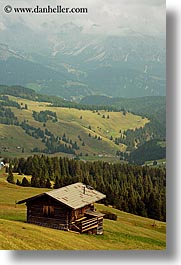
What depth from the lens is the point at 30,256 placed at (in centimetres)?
1294

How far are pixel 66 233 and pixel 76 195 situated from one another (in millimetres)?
915

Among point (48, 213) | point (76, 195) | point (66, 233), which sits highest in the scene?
point (76, 195)

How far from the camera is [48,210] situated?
13414mm

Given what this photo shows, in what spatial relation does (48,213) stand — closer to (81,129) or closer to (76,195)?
(76,195)

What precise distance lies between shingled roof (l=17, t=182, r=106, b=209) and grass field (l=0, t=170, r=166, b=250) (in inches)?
10.3

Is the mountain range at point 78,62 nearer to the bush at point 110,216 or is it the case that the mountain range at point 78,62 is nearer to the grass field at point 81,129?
the grass field at point 81,129

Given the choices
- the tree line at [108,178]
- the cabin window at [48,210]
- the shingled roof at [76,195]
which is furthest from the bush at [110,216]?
the cabin window at [48,210]

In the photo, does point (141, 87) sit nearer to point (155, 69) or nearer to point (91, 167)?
point (155, 69)

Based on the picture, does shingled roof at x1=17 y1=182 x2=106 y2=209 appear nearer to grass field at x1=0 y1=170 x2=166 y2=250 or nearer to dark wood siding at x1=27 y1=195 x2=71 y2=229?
dark wood siding at x1=27 y1=195 x2=71 y2=229

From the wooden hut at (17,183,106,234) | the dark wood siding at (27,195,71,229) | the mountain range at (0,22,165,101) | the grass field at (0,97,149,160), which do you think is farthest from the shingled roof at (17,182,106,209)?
the mountain range at (0,22,165,101)

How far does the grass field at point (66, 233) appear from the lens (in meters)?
13.0

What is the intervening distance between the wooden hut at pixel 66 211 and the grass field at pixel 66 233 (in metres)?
0.16

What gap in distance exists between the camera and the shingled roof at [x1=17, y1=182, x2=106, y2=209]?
526 inches

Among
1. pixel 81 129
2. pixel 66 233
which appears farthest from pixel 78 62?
pixel 66 233
